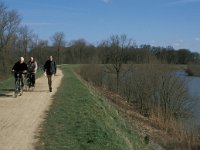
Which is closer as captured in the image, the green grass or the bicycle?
the green grass

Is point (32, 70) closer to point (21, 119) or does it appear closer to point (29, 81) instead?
point (29, 81)

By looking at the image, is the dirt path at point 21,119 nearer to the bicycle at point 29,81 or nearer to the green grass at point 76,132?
the green grass at point 76,132

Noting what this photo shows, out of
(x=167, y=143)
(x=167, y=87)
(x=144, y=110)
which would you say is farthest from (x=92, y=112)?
(x=167, y=87)

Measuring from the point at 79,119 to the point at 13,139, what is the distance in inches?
142

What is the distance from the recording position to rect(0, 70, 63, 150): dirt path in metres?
10.4

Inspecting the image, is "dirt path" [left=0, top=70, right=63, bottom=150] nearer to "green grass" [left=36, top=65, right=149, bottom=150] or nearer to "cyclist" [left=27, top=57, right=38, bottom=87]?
"green grass" [left=36, top=65, right=149, bottom=150]

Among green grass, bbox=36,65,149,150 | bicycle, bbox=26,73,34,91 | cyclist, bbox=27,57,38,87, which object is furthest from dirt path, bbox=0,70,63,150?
cyclist, bbox=27,57,38,87

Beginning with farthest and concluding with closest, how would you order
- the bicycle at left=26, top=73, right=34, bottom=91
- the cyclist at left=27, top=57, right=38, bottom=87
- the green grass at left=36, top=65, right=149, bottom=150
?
the cyclist at left=27, top=57, right=38, bottom=87 < the bicycle at left=26, top=73, right=34, bottom=91 < the green grass at left=36, top=65, right=149, bottom=150

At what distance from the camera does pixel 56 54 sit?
10519 centimetres

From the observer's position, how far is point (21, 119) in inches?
537

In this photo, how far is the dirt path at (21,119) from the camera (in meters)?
10.4

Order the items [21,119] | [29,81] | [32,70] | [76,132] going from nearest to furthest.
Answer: [76,132], [21,119], [29,81], [32,70]

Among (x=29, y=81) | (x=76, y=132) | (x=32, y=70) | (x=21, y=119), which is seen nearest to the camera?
(x=76, y=132)

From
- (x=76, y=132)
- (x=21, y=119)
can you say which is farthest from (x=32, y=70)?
(x=76, y=132)
